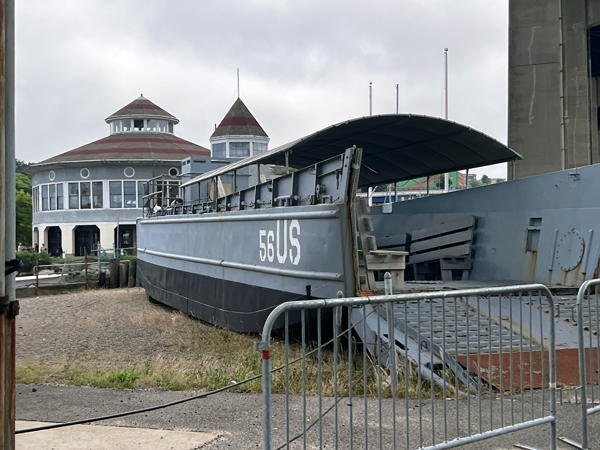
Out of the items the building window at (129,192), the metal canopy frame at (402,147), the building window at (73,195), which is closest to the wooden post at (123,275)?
the metal canopy frame at (402,147)

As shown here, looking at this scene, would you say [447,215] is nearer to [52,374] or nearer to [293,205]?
[293,205]

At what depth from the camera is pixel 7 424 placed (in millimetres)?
3973

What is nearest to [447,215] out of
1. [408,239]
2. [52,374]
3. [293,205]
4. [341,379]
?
[408,239]

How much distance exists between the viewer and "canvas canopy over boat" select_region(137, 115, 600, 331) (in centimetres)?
895

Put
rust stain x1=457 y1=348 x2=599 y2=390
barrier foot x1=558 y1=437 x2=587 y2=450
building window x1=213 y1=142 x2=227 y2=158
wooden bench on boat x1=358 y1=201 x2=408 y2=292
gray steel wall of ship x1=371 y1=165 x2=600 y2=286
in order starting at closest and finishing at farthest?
barrier foot x1=558 y1=437 x2=587 y2=450 < rust stain x1=457 y1=348 x2=599 y2=390 < wooden bench on boat x1=358 y1=201 x2=408 y2=292 < gray steel wall of ship x1=371 y1=165 x2=600 y2=286 < building window x1=213 y1=142 x2=227 y2=158

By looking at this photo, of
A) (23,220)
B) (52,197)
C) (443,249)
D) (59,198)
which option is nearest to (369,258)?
(443,249)

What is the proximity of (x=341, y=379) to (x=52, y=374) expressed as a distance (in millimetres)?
3782

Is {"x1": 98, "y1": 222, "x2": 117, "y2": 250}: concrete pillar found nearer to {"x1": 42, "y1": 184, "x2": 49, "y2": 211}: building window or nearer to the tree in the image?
{"x1": 42, "y1": 184, "x2": 49, "y2": 211}: building window

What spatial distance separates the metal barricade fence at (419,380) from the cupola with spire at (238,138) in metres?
50.4

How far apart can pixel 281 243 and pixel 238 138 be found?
49.0 m

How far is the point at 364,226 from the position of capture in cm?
889

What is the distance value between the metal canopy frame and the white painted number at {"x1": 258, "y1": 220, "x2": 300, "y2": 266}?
1148 mm

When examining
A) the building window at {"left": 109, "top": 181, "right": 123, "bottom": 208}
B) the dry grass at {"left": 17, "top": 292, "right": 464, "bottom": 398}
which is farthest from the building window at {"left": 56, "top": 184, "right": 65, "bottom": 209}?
the dry grass at {"left": 17, "top": 292, "right": 464, "bottom": 398}

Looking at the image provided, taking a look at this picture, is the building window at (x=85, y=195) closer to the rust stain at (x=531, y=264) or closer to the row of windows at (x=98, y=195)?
the row of windows at (x=98, y=195)
